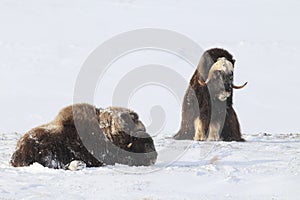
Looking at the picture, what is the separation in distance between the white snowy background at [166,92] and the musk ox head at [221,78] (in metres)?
0.62

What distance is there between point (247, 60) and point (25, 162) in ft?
45.2

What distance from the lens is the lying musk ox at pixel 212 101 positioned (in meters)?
6.12

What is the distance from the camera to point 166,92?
45.4ft

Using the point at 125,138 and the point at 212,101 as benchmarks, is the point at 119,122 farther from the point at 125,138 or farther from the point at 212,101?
the point at 212,101

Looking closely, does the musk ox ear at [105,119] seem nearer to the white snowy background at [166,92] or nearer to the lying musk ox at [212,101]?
the white snowy background at [166,92]

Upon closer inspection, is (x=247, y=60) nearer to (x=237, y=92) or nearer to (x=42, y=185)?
(x=237, y=92)

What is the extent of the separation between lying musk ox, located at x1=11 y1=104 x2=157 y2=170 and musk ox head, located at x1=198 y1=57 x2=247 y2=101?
4.89 ft

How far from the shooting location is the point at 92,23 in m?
22.6

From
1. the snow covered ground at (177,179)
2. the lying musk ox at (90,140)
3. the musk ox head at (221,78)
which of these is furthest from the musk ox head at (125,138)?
the musk ox head at (221,78)

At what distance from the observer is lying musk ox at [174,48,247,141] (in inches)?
241

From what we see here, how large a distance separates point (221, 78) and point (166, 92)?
305 inches

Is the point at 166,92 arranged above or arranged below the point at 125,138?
above

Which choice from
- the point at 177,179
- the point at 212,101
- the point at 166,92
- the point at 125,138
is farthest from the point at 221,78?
the point at 166,92

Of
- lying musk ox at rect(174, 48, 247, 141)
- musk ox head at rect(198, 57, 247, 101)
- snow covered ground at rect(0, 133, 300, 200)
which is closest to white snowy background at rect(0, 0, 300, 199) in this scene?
snow covered ground at rect(0, 133, 300, 200)
